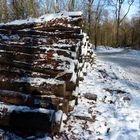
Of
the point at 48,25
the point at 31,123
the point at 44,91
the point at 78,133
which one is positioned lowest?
the point at 78,133

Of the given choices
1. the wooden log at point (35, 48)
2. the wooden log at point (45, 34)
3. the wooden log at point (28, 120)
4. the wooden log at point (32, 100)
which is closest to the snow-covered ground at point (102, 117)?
the wooden log at point (28, 120)

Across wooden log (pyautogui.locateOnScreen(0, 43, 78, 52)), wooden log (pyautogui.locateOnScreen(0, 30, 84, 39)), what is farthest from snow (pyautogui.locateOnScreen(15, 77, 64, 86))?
wooden log (pyautogui.locateOnScreen(0, 30, 84, 39))

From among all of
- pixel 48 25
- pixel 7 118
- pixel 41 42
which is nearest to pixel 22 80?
pixel 7 118

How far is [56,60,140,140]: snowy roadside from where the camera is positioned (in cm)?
543

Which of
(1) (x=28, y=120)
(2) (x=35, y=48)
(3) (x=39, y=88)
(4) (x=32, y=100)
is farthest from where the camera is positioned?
(2) (x=35, y=48)

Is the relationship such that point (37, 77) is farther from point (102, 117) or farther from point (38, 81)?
point (102, 117)

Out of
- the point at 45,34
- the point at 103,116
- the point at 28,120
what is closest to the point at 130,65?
the point at 45,34

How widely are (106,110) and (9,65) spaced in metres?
2.27

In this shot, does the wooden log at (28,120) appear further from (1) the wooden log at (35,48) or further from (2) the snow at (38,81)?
(1) the wooden log at (35,48)

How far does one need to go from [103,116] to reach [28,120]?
2062 mm

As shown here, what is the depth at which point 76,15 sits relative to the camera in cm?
→ 822

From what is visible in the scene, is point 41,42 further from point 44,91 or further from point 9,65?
point 44,91

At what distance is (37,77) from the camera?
5.62 m

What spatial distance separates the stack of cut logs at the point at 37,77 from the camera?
478 centimetres
